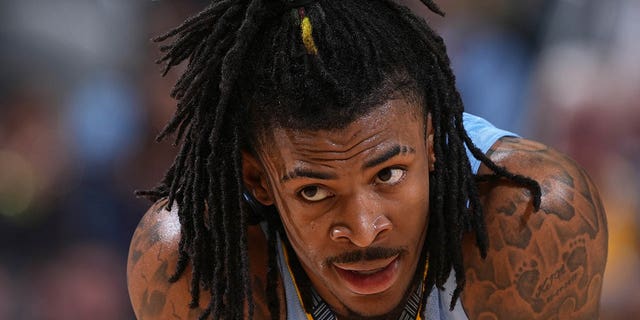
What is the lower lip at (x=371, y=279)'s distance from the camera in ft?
5.96

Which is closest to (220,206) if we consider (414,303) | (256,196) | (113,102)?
(256,196)

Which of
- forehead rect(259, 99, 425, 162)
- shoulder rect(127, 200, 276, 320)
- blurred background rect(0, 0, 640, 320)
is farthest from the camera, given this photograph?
blurred background rect(0, 0, 640, 320)

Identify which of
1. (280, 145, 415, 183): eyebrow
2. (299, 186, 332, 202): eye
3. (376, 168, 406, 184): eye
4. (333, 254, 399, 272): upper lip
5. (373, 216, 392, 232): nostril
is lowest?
(333, 254, 399, 272): upper lip

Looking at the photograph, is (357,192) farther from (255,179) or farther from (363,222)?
(255,179)

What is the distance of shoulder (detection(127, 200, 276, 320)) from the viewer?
1.99 metres

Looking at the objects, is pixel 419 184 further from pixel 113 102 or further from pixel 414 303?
pixel 113 102

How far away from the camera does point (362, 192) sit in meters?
1.71

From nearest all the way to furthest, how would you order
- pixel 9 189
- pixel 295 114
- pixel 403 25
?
1. pixel 295 114
2. pixel 403 25
3. pixel 9 189

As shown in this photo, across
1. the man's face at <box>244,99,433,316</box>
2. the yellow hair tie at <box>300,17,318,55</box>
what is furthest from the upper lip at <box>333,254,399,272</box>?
the yellow hair tie at <box>300,17,318,55</box>

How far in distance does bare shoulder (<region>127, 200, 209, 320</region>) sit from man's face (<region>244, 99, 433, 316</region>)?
11.4 inches

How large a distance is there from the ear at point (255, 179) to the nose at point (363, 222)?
24 centimetres

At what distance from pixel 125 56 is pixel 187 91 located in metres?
1.38

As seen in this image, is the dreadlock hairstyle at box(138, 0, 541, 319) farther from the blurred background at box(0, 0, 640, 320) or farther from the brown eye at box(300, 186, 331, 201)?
the blurred background at box(0, 0, 640, 320)

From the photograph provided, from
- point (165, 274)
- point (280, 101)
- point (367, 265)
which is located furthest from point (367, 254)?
point (165, 274)
